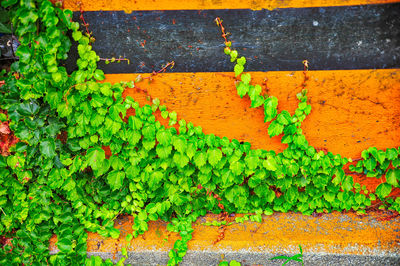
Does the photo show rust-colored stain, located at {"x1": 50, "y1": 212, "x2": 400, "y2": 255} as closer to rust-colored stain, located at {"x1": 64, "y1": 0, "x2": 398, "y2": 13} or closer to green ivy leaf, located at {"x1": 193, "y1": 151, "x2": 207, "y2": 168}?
green ivy leaf, located at {"x1": 193, "y1": 151, "x2": 207, "y2": 168}

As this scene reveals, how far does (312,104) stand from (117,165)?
5.45 feet

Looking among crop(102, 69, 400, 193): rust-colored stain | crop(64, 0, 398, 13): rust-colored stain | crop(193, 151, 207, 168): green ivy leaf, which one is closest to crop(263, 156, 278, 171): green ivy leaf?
crop(102, 69, 400, 193): rust-colored stain

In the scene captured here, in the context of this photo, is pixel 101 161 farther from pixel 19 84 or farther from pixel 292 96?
pixel 292 96

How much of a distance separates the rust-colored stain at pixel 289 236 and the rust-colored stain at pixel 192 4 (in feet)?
5.70

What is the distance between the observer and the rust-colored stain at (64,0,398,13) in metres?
1.87

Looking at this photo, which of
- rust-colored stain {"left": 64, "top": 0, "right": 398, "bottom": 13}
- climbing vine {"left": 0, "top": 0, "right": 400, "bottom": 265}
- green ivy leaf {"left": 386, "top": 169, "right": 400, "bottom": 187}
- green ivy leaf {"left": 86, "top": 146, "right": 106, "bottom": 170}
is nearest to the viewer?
rust-colored stain {"left": 64, "top": 0, "right": 398, "bottom": 13}

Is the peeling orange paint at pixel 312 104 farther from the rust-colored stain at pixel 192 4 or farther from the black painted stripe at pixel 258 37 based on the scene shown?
the rust-colored stain at pixel 192 4

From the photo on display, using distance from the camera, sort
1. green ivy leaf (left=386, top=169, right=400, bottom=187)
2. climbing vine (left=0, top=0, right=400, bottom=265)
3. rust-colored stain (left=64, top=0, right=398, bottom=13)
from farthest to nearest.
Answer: green ivy leaf (left=386, top=169, right=400, bottom=187)
climbing vine (left=0, top=0, right=400, bottom=265)
rust-colored stain (left=64, top=0, right=398, bottom=13)

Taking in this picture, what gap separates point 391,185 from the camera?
2.26 meters

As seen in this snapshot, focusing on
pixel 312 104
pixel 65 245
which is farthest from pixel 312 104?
pixel 65 245

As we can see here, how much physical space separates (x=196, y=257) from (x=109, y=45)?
1.80 meters

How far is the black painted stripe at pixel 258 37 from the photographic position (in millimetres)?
1895

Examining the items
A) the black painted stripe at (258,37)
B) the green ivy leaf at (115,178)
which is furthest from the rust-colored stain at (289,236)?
the black painted stripe at (258,37)

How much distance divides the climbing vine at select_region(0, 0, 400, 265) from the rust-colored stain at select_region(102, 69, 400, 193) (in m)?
0.09
